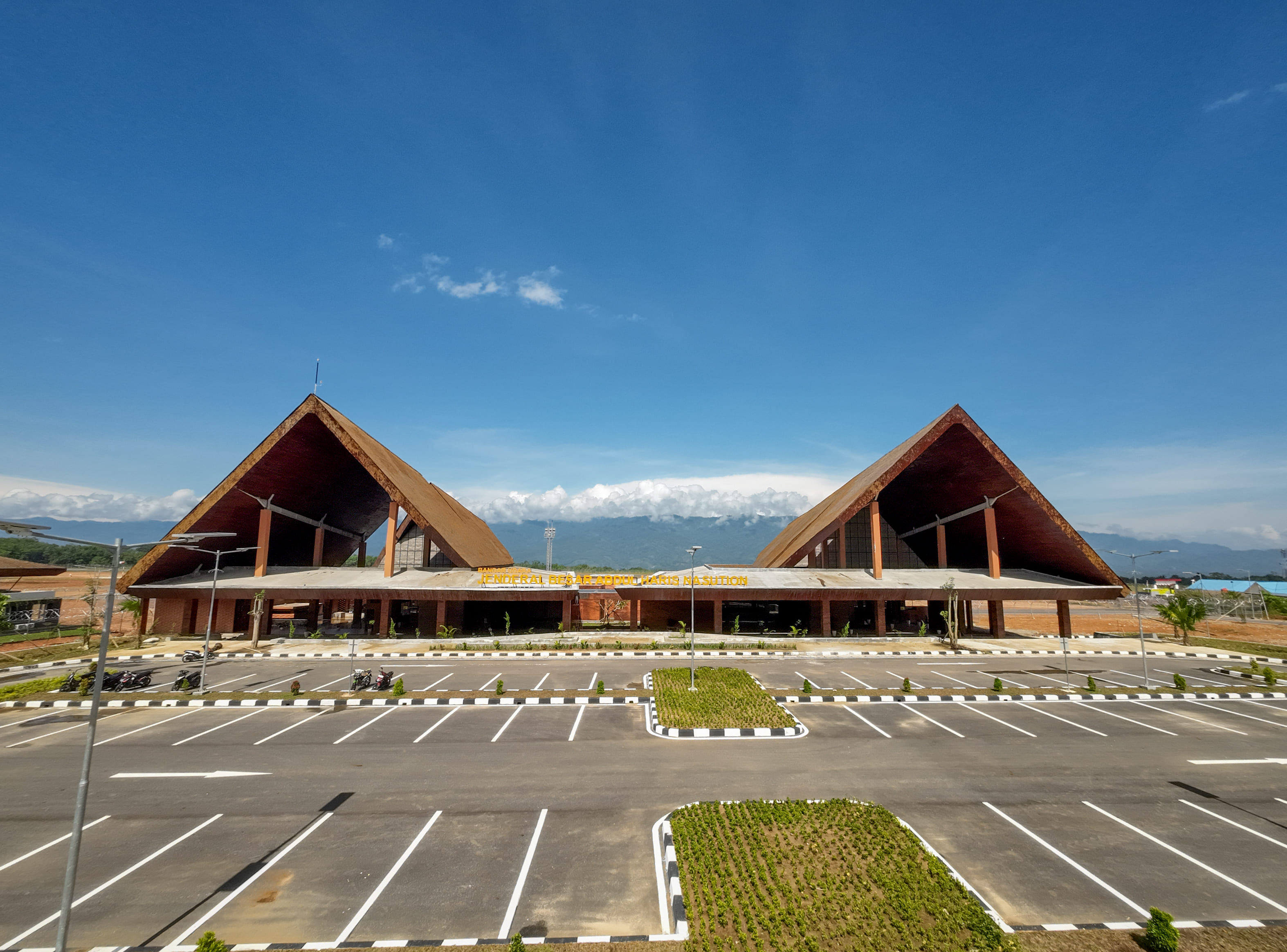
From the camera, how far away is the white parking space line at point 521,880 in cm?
854

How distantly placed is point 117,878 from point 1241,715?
3193cm

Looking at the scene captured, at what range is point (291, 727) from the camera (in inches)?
733

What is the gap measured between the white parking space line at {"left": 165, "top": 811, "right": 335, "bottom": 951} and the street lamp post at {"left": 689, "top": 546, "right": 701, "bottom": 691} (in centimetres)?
1321

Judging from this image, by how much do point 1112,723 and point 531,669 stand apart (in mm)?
22981

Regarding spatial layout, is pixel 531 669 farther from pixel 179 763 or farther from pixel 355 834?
pixel 355 834

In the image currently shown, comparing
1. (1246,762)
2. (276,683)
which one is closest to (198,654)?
(276,683)

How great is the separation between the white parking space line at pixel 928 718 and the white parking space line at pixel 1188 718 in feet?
28.5

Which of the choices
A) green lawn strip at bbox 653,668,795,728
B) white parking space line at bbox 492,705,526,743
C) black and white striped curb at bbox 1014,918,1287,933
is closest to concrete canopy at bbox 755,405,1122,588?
green lawn strip at bbox 653,668,795,728

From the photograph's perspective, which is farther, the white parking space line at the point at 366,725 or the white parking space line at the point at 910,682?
the white parking space line at the point at 910,682

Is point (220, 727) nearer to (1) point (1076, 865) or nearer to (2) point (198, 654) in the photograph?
(2) point (198, 654)

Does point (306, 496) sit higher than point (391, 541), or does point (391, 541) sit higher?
point (306, 496)

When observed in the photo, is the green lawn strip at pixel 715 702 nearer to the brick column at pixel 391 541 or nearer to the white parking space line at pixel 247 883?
the white parking space line at pixel 247 883

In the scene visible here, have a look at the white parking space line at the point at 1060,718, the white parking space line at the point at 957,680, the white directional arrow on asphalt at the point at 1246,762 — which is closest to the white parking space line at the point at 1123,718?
the white parking space line at the point at 1060,718

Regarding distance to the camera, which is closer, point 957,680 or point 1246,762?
point 1246,762
